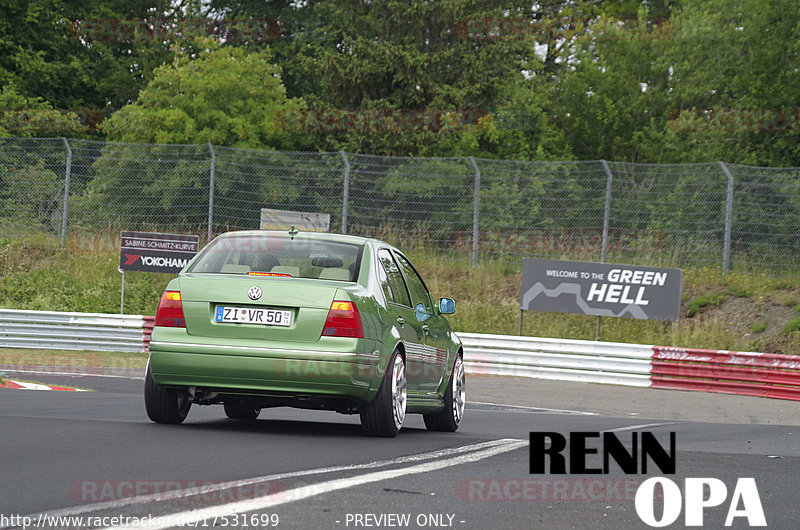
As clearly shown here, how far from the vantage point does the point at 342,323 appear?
8594mm

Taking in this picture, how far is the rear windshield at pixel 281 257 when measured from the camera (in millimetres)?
9078

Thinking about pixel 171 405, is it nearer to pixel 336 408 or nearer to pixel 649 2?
pixel 336 408

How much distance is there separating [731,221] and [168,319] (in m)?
18.2

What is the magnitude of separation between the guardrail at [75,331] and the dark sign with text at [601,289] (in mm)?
8109

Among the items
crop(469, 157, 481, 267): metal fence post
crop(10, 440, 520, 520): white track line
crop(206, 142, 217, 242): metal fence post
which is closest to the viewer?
crop(10, 440, 520, 520): white track line

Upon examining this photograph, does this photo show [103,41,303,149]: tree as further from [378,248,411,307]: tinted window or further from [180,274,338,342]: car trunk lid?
[180,274,338,342]: car trunk lid

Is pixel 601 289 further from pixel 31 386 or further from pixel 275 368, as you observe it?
pixel 275 368

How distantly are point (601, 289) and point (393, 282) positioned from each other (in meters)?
15.1

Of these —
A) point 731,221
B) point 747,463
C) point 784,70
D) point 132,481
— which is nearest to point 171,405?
point 132,481

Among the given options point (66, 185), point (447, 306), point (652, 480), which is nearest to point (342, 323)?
point (447, 306)

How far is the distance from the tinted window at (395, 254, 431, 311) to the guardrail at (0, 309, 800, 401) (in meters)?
10.5

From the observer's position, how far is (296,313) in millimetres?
8641

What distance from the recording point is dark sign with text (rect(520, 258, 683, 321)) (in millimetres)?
23625

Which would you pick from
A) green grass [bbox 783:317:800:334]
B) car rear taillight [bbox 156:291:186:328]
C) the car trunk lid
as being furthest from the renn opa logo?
green grass [bbox 783:317:800:334]
